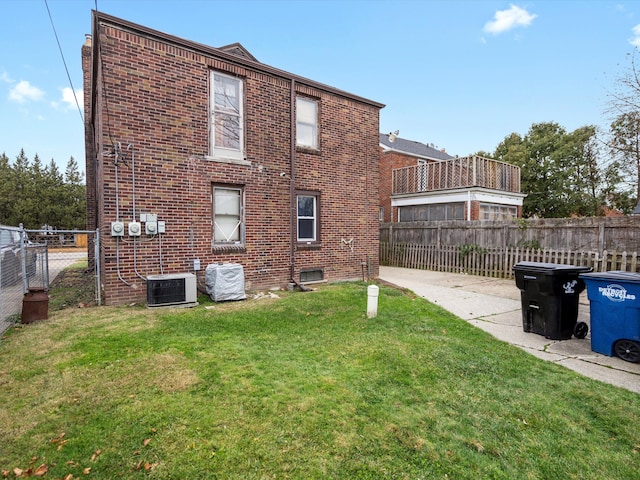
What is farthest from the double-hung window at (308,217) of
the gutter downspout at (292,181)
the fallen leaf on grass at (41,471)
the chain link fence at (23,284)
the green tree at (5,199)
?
the green tree at (5,199)

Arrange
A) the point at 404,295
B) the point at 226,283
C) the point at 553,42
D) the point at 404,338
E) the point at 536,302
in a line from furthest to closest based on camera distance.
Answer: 1. the point at 553,42
2. the point at 404,295
3. the point at 226,283
4. the point at 536,302
5. the point at 404,338

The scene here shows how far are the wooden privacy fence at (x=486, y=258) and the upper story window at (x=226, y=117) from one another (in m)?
9.05

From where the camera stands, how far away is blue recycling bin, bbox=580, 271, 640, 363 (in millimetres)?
4418

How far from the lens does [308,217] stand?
1002 centimetres

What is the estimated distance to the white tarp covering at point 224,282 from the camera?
24.7 ft

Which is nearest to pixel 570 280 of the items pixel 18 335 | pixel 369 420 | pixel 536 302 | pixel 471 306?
pixel 536 302

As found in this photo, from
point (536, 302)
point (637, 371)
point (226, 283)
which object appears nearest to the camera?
point (637, 371)

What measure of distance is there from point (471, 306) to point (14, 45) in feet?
47.7

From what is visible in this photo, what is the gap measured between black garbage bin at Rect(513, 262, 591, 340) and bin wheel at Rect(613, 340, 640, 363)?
2.68 feet

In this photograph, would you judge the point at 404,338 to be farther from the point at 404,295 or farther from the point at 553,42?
the point at 553,42

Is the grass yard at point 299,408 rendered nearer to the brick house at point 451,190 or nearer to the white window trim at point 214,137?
the white window trim at point 214,137

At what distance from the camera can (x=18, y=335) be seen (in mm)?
5211

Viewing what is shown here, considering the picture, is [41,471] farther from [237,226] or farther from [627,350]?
[237,226]

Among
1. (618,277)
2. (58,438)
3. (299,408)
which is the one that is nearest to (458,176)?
(618,277)
